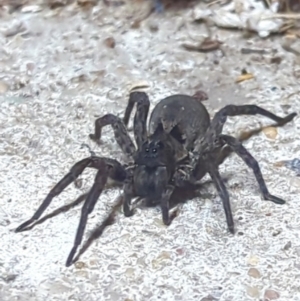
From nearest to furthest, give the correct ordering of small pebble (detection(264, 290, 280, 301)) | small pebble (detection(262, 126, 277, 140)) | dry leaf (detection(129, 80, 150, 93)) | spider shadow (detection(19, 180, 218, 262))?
small pebble (detection(264, 290, 280, 301))
spider shadow (detection(19, 180, 218, 262))
small pebble (detection(262, 126, 277, 140))
dry leaf (detection(129, 80, 150, 93))

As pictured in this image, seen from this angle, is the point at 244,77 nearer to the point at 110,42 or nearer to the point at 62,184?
the point at 110,42

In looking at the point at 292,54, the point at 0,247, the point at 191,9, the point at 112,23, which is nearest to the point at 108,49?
the point at 112,23

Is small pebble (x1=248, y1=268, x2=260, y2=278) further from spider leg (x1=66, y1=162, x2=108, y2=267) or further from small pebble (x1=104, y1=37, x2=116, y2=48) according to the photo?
small pebble (x1=104, y1=37, x2=116, y2=48)

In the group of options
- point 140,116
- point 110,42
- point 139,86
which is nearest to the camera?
point 140,116

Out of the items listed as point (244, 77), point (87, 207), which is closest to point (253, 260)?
point (87, 207)

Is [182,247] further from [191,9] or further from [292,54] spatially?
[191,9]

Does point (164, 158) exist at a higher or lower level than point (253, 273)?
higher

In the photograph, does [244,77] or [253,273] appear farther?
[244,77]

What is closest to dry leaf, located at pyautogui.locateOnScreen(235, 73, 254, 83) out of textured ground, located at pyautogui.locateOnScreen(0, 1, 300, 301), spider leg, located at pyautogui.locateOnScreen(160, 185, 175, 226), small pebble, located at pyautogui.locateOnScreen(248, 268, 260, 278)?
textured ground, located at pyautogui.locateOnScreen(0, 1, 300, 301)
